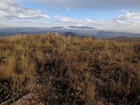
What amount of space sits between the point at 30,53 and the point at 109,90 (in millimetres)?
4535

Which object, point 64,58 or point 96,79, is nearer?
point 96,79

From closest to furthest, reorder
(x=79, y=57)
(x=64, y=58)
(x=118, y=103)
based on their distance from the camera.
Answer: (x=118, y=103) → (x=64, y=58) → (x=79, y=57)

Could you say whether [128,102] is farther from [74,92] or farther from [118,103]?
[74,92]

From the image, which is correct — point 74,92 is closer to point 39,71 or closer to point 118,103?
point 118,103

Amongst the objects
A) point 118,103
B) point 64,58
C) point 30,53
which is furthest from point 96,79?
point 30,53

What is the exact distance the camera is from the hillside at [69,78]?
A: 781 centimetres

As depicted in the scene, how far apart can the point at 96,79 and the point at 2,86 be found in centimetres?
295

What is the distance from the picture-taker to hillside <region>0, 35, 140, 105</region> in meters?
→ 7.81

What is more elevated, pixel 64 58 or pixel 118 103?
pixel 64 58

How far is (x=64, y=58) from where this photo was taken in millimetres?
10547

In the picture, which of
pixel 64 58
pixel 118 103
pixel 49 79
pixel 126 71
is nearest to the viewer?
pixel 118 103

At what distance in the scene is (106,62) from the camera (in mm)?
10664

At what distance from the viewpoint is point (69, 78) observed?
350 inches

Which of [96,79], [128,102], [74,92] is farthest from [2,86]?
[128,102]
